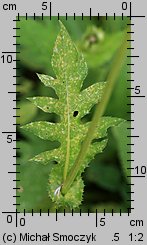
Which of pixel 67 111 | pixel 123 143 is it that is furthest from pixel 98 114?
pixel 123 143

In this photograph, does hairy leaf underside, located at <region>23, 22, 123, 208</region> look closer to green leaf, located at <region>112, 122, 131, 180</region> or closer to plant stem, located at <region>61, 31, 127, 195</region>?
plant stem, located at <region>61, 31, 127, 195</region>

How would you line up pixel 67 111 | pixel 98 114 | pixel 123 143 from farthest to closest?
pixel 123 143, pixel 67 111, pixel 98 114

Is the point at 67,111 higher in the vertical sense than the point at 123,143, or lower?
higher

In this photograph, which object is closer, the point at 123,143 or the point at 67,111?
the point at 67,111

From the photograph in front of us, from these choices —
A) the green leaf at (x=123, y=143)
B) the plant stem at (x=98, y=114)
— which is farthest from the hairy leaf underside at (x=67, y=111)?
the green leaf at (x=123, y=143)

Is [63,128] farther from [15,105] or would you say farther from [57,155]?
[15,105]

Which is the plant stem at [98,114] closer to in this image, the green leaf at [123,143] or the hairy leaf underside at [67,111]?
the hairy leaf underside at [67,111]

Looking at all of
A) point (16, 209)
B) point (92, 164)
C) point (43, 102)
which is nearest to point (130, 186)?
point (92, 164)

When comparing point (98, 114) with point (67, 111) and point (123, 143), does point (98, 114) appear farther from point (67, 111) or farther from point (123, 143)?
point (123, 143)
